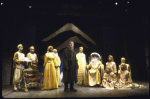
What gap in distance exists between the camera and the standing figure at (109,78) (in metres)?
4.73

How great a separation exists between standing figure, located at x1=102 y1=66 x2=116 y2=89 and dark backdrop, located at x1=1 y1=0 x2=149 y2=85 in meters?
2.08

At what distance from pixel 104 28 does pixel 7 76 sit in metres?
6.10

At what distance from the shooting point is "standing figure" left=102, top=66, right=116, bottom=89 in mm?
4727

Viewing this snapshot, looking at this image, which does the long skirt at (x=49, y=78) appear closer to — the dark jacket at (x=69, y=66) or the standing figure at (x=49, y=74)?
the standing figure at (x=49, y=74)

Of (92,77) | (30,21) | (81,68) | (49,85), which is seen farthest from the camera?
(30,21)

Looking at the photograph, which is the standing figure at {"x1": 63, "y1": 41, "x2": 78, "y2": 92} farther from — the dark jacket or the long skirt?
the long skirt

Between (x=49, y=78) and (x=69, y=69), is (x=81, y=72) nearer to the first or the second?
(x=49, y=78)

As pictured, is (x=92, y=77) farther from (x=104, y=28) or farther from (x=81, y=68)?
(x=104, y=28)

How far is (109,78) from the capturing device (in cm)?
496

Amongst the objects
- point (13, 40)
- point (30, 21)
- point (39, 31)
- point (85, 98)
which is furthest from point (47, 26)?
point (85, 98)

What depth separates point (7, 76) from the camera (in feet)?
20.0

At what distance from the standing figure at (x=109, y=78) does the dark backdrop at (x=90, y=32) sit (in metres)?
2.08

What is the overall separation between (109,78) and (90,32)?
330cm

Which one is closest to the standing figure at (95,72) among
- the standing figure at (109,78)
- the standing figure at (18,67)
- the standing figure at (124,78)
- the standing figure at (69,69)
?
the standing figure at (109,78)
